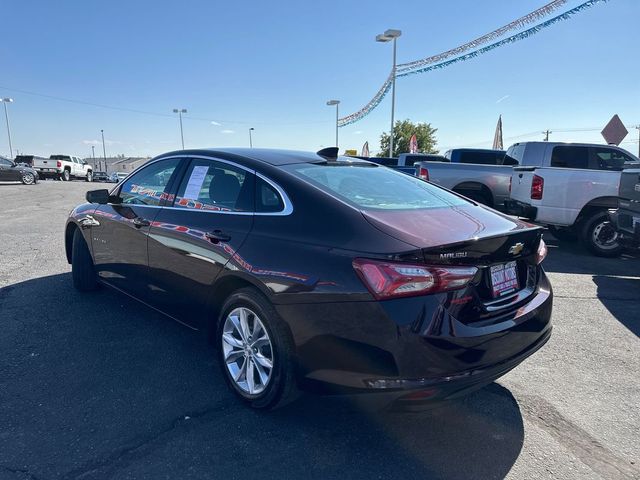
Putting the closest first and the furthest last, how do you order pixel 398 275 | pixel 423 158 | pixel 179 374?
pixel 398 275 < pixel 179 374 < pixel 423 158

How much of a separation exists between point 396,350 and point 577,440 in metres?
1.40

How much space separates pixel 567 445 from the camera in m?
2.45

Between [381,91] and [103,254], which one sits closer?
[103,254]

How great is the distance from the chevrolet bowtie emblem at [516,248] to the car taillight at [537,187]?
237 inches

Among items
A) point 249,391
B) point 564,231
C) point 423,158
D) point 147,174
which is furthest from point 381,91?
point 249,391

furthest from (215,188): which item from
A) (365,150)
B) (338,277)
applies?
(365,150)

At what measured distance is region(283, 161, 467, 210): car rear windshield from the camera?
2.69 meters

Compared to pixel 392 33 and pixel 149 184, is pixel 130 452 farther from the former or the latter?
pixel 392 33

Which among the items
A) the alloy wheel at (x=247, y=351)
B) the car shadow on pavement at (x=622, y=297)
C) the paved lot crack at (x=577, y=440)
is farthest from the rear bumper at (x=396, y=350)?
the car shadow on pavement at (x=622, y=297)

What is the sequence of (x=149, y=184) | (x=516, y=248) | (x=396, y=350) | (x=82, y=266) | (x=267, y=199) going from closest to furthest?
(x=396, y=350), (x=516, y=248), (x=267, y=199), (x=149, y=184), (x=82, y=266)

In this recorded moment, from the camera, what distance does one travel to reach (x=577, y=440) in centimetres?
250

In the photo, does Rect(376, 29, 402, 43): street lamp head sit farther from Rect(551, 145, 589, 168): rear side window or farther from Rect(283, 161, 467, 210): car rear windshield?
Rect(283, 161, 467, 210): car rear windshield

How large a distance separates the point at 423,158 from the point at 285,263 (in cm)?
1407

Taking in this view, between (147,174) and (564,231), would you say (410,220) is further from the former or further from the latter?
(564,231)
